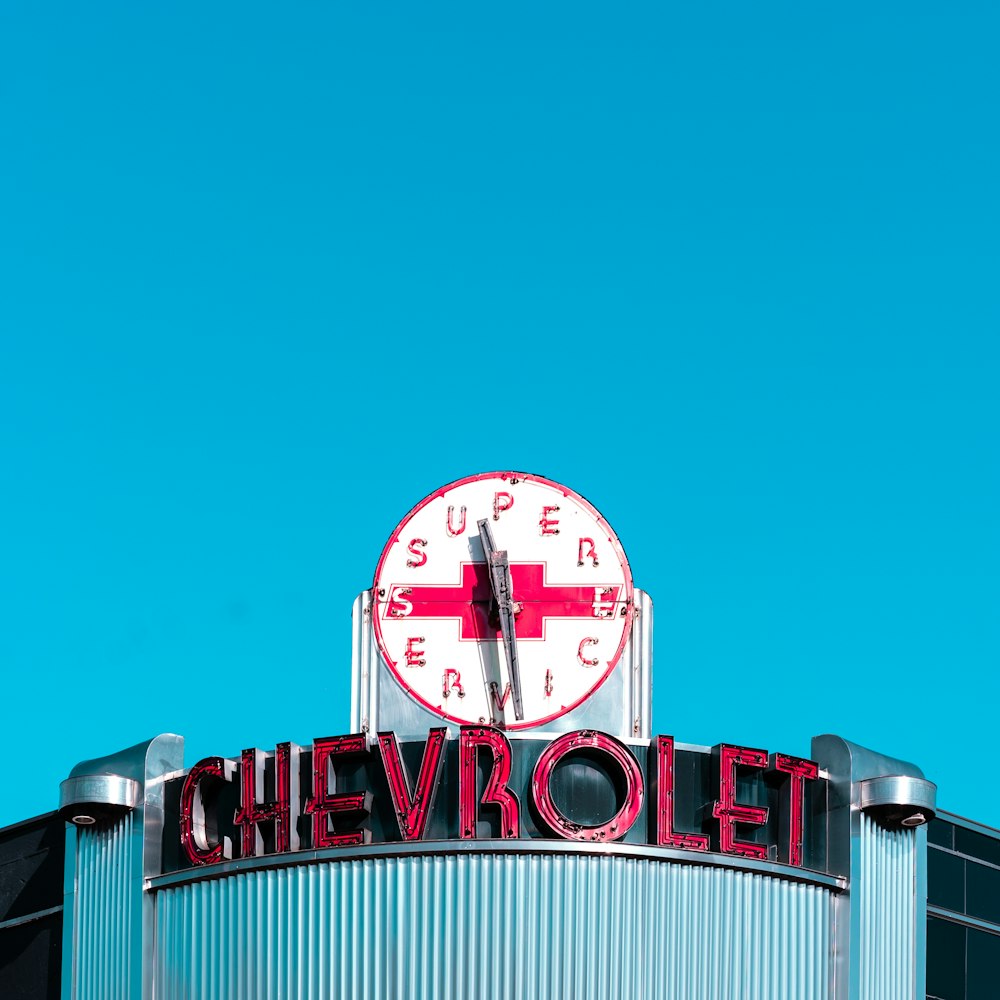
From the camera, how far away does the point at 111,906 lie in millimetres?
44719

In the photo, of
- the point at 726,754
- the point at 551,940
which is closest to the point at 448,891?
the point at 551,940

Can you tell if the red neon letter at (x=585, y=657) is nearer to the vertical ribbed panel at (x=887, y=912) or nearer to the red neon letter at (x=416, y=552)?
the red neon letter at (x=416, y=552)

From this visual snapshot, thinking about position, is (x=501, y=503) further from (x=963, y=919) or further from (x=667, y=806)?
(x=963, y=919)

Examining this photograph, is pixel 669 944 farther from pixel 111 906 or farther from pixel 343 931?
pixel 111 906

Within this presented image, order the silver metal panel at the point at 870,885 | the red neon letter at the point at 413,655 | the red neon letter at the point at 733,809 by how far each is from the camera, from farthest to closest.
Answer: the red neon letter at the point at 413,655
the silver metal panel at the point at 870,885
the red neon letter at the point at 733,809

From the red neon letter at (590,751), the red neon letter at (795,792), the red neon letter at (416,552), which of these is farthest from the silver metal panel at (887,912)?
the red neon letter at (416,552)

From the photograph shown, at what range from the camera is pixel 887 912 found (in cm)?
4406

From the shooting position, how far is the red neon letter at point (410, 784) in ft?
137

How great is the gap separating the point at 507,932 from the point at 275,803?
4.17 meters

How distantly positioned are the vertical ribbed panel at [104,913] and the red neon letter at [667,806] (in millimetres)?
8496

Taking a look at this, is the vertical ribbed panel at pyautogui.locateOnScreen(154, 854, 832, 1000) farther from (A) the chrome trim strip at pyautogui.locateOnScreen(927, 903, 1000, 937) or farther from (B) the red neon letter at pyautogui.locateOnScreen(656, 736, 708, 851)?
(A) the chrome trim strip at pyautogui.locateOnScreen(927, 903, 1000, 937)

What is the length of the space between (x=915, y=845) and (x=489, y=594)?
8.08 metres

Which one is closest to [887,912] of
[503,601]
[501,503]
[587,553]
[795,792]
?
[795,792]

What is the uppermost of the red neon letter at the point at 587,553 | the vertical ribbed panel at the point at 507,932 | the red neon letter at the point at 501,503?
the red neon letter at the point at 501,503
